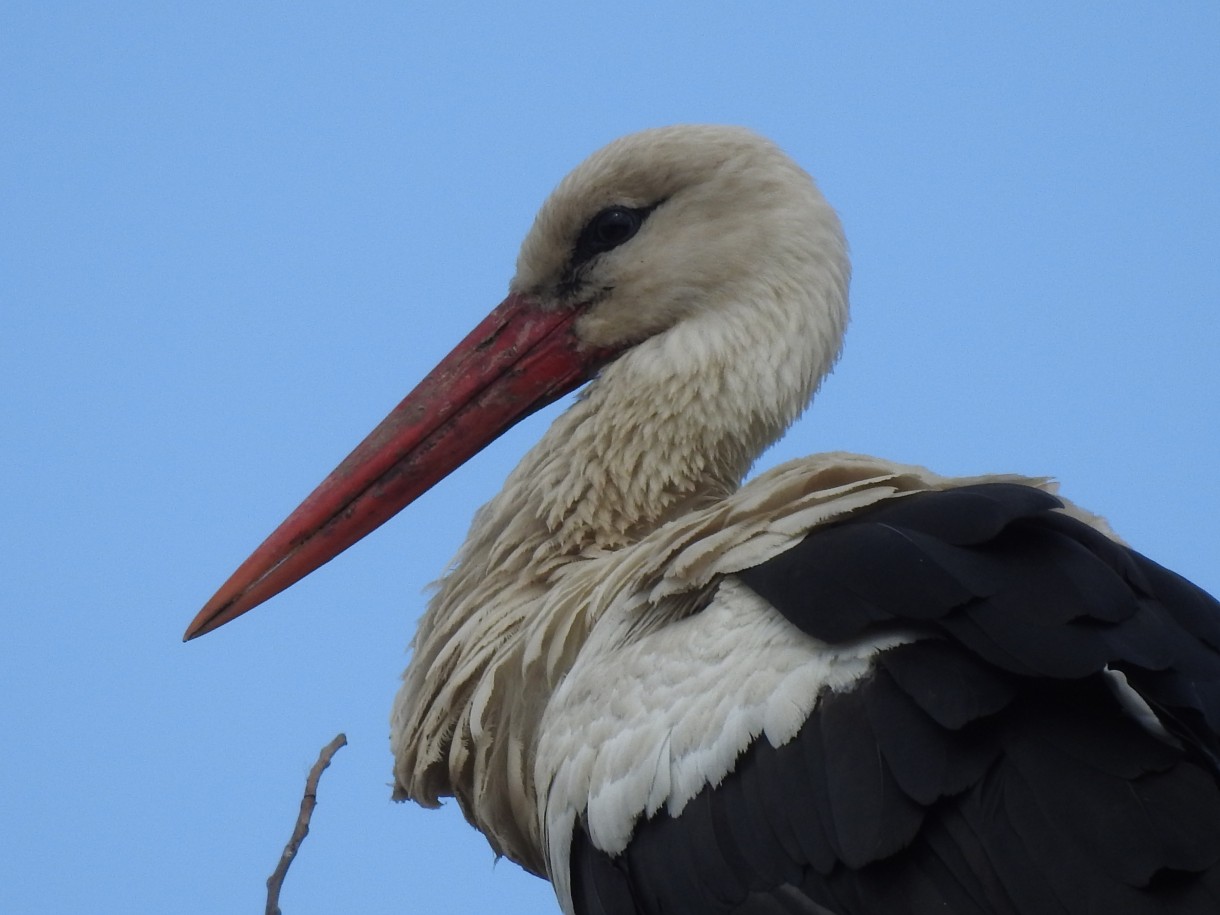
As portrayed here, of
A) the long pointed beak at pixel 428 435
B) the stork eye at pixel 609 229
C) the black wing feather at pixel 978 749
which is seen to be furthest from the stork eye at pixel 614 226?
the black wing feather at pixel 978 749

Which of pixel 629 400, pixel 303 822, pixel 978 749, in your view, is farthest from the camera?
pixel 629 400

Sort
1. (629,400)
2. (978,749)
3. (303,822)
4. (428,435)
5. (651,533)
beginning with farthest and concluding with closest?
(428,435) < (629,400) < (651,533) < (303,822) < (978,749)

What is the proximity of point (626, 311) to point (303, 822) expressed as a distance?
4.36 feet

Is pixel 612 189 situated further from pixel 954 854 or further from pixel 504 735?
pixel 954 854

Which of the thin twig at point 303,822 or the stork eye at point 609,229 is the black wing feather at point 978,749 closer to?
the thin twig at point 303,822

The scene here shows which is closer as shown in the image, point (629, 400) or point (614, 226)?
point (629, 400)

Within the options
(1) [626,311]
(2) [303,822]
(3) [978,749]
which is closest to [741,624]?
(3) [978,749]

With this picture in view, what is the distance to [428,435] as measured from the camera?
3.68 meters

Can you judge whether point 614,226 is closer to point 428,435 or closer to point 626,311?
point 626,311

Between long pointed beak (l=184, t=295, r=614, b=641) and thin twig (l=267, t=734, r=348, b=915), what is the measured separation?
76 cm

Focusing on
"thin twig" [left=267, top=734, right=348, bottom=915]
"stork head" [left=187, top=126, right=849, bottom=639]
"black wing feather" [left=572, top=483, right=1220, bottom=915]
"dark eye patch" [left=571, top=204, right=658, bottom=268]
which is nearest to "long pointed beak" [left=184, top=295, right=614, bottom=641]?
"stork head" [left=187, top=126, right=849, bottom=639]

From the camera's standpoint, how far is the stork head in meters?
3.56

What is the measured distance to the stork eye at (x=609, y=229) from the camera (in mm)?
3670

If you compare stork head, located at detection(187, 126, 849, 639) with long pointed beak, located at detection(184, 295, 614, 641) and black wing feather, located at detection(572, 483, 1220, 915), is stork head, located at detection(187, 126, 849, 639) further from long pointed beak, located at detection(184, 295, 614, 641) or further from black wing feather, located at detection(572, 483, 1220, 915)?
black wing feather, located at detection(572, 483, 1220, 915)
